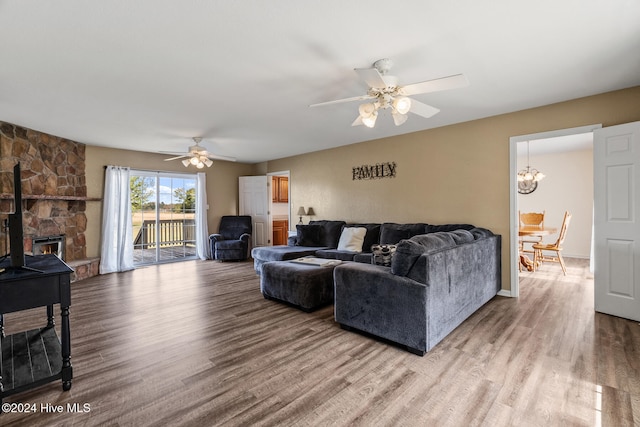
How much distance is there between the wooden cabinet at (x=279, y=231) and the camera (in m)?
8.26

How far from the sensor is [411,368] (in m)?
2.24

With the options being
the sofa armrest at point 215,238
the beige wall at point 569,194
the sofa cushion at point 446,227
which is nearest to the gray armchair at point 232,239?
the sofa armrest at point 215,238

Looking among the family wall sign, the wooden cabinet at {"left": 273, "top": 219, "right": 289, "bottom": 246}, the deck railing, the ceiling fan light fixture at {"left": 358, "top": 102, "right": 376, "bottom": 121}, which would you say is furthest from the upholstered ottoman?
the wooden cabinet at {"left": 273, "top": 219, "right": 289, "bottom": 246}

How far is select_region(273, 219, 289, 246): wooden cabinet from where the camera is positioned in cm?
826

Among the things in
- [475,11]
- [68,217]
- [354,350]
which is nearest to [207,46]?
[475,11]

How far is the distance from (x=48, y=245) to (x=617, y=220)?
786cm

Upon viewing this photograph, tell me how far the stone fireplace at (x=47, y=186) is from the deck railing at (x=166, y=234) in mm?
1097

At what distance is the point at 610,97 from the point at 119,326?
588 cm

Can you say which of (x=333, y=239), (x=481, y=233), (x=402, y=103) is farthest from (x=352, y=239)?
(x=402, y=103)

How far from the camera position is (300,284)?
347cm

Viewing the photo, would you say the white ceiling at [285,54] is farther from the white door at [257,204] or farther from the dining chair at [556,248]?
the white door at [257,204]

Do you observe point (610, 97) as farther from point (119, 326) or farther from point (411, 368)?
point (119, 326)

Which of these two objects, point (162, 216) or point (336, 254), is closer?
point (336, 254)

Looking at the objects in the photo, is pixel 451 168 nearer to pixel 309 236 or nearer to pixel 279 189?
pixel 309 236
